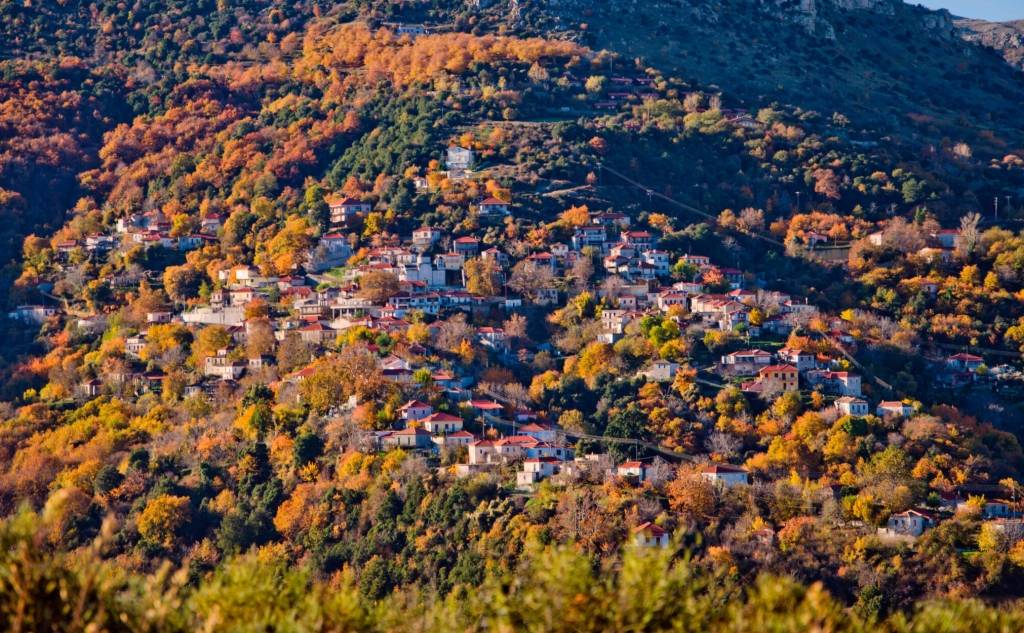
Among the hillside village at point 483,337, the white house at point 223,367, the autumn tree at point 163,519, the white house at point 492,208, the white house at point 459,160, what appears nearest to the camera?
the autumn tree at point 163,519

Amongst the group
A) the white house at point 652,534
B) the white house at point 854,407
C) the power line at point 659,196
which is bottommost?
the power line at point 659,196

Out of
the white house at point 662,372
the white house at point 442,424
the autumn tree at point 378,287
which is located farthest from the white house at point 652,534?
the autumn tree at point 378,287

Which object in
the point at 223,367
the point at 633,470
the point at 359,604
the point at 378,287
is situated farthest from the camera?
the point at 378,287

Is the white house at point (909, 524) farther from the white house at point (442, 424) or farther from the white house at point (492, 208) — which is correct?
the white house at point (492, 208)

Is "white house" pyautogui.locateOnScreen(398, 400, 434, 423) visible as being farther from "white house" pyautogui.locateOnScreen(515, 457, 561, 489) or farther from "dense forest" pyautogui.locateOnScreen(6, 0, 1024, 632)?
"white house" pyautogui.locateOnScreen(515, 457, 561, 489)

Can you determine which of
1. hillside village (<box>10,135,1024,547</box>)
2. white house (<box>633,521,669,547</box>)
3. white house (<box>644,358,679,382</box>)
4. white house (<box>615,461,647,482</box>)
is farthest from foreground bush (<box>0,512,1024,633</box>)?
white house (<box>644,358,679,382</box>)

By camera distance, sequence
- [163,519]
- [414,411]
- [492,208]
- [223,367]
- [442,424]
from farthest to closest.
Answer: [492,208] < [223,367] < [414,411] < [442,424] < [163,519]

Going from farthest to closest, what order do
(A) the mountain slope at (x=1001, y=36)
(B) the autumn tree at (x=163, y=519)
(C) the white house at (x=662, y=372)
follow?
(A) the mountain slope at (x=1001, y=36)
(C) the white house at (x=662, y=372)
(B) the autumn tree at (x=163, y=519)

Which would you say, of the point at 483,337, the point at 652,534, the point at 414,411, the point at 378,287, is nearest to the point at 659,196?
the point at 378,287

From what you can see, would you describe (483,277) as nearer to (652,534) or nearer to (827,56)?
(652,534)

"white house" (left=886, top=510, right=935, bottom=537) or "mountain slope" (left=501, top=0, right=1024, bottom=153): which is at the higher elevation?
"white house" (left=886, top=510, right=935, bottom=537)

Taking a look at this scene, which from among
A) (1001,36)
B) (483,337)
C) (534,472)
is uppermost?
(534,472)
